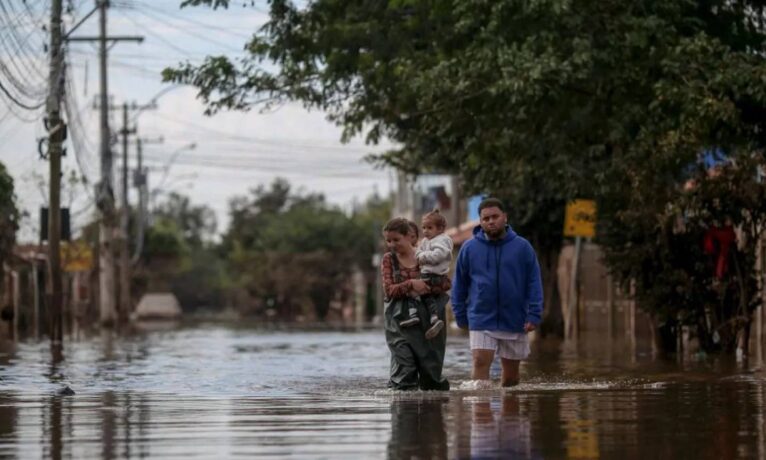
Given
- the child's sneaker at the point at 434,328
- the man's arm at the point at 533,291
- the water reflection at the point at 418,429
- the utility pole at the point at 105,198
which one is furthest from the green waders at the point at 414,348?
the utility pole at the point at 105,198

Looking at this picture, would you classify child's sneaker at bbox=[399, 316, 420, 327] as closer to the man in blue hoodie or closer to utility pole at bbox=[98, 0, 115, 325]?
the man in blue hoodie

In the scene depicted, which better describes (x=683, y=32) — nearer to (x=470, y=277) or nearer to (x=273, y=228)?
(x=470, y=277)

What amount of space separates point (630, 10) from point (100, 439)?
13866mm

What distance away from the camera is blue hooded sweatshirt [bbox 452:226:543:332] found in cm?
1548

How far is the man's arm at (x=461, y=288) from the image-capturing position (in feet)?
51.4

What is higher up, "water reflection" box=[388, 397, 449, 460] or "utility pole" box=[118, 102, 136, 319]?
"utility pole" box=[118, 102, 136, 319]

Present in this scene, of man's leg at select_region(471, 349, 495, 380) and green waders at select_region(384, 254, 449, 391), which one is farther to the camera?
green waders at select_region(384, 254, 449, 391)

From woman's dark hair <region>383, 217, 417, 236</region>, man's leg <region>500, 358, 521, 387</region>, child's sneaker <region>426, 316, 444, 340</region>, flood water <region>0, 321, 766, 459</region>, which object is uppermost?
woman's dark hair <region>383, 217, 417, 236</region>

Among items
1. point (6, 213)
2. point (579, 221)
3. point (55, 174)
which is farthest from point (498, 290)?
point (6, 213)

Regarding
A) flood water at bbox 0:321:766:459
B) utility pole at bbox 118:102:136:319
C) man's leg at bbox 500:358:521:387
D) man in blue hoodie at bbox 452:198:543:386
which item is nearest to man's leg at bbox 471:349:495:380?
man in blue hoodie at bbox 452:198:543:386

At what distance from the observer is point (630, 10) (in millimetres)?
23453

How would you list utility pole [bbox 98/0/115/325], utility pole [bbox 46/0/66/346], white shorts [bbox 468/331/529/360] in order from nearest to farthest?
white shorts [bbox 468/331/529/360] → utility pole [bbox 46/0/66/346] → utility pole [bbox 98/0/115/325]

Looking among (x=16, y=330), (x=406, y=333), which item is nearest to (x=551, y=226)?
(x=16, y=330)

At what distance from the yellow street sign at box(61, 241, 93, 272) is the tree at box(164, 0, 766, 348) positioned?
31.0 metres
